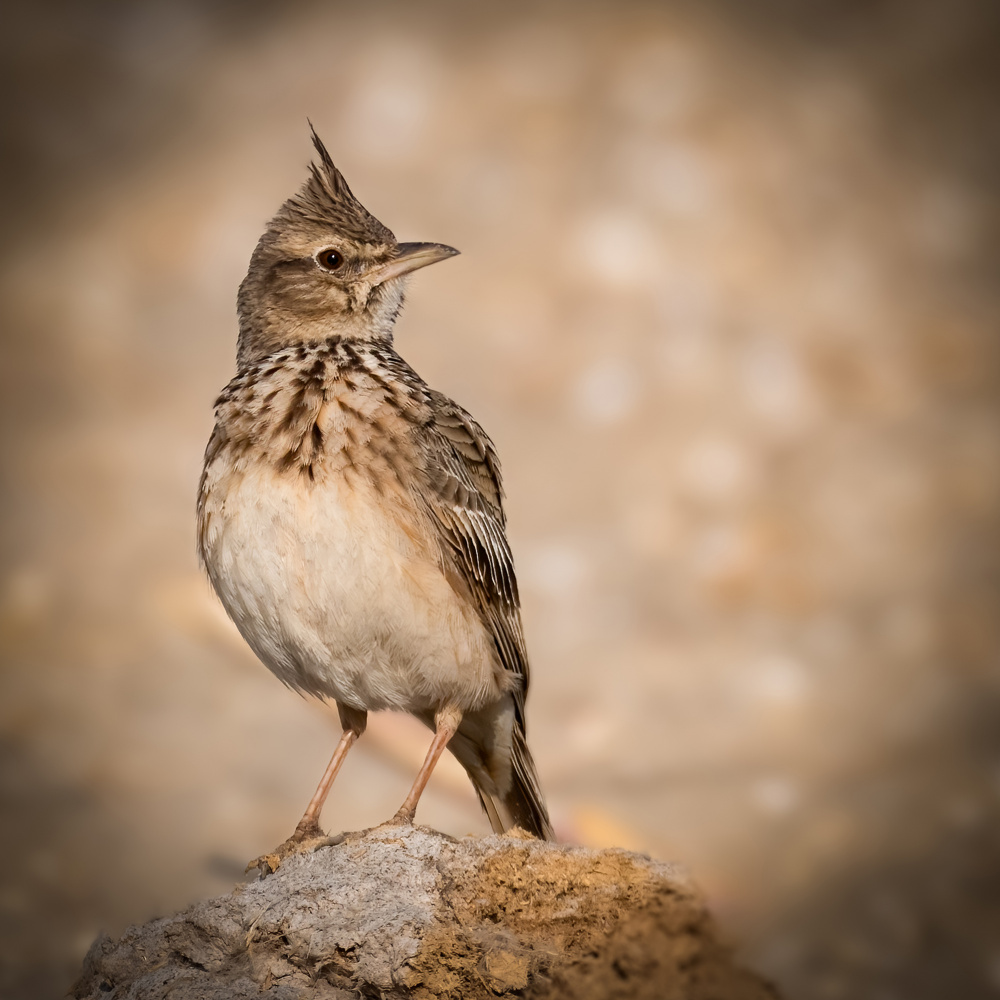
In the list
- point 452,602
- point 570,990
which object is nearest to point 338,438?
point 452,602

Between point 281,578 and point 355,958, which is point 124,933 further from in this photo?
point 281,578

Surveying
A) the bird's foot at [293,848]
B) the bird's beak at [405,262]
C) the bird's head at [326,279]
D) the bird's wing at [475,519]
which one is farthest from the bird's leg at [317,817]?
the bird's beak at [405,262]

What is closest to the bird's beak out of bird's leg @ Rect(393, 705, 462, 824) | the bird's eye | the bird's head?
the bird's head

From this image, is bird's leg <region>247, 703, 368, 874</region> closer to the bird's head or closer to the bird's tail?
the bird's tail

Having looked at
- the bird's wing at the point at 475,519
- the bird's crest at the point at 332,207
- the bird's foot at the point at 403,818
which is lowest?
the bird's foot at the point at 403,818

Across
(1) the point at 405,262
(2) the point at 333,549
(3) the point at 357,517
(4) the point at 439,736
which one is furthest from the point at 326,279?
(4) the point at 439,736

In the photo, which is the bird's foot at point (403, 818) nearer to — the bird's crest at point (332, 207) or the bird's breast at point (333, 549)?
the bird's breast at point (333, 549)
